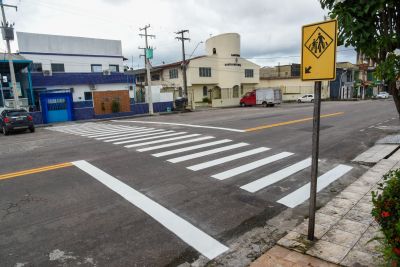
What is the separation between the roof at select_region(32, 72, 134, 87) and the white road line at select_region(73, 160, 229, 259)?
2846cm

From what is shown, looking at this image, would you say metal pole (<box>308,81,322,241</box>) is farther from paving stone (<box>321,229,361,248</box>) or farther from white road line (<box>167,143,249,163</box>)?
white road line (<box>167,143,249,163</box>)

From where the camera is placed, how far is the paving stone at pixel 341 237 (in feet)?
13.0

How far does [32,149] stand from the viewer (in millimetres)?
11945

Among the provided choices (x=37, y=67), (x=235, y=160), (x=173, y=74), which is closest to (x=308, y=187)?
(x=235, y=160)

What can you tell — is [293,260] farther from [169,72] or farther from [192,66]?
[169,72]

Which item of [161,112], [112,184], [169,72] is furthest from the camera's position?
[169,72]

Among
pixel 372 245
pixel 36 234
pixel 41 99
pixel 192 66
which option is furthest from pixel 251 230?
pixel 192 66

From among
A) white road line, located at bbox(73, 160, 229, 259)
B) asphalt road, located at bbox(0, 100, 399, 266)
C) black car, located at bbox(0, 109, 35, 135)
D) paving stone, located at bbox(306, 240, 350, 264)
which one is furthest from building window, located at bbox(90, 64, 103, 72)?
paving stone, located at bbox(306, 240, 350, 264)

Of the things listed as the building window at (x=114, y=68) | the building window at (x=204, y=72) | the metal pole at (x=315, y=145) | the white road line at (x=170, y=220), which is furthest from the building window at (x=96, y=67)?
the metal pole at (x=315, y=145)

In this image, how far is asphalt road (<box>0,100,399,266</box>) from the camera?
13.6 ft

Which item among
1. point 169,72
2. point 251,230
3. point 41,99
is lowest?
point 251,230

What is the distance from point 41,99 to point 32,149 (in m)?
15.8

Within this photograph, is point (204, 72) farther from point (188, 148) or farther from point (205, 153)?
point (205, 153)

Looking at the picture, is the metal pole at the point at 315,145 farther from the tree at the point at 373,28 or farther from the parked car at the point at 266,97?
the parked car at the point at 266,97
